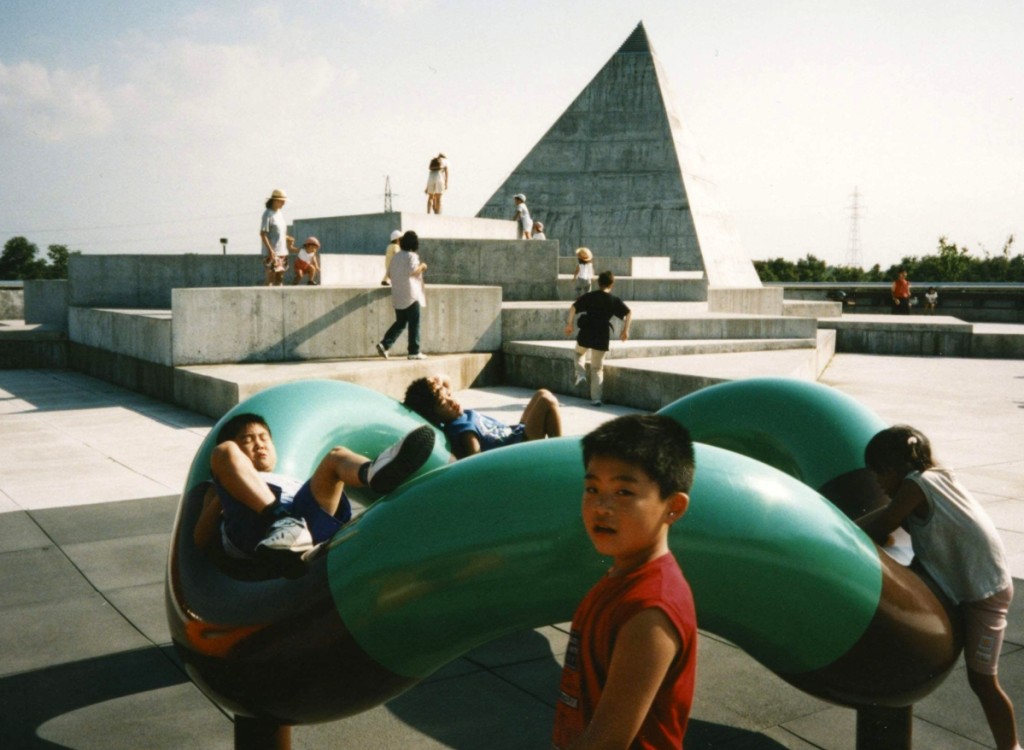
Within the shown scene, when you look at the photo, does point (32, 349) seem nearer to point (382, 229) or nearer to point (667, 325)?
point (382, 229)

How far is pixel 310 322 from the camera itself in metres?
13.2

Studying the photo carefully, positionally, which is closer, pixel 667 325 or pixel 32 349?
pixel 667 325

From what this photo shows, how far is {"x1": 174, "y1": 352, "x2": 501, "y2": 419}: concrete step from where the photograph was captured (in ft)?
35.0

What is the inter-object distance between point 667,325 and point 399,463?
13025mm

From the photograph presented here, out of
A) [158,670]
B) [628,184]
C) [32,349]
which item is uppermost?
[628,184]

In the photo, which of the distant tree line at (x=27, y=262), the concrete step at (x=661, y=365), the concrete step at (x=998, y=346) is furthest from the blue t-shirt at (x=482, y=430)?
the distant tree line at (x=27, y=262)

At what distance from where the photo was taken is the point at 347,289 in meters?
13.5

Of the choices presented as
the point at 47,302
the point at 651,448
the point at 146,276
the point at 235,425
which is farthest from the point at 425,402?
the point at 47,302

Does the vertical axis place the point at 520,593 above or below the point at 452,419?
below

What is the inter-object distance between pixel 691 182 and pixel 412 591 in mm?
35375

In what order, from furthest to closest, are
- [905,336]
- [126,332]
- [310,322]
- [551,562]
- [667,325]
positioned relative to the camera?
[905,336], [667,325], [126,332], [310,322], [551,562]

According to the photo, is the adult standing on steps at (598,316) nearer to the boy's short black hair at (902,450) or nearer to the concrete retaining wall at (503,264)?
the concrete retaining wall at (503,264)

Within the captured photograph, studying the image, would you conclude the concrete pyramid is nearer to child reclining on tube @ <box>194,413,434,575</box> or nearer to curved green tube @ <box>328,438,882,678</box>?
child reclining on tube @ <box>194,413,434,575</box>

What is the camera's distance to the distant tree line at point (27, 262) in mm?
51125
